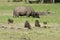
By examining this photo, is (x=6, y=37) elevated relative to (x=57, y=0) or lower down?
elevated

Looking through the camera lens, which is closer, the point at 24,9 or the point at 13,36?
the point at 13,36

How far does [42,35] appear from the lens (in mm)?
14438

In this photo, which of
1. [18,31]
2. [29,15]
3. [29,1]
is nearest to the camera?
[18,31]

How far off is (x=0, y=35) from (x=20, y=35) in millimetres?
888

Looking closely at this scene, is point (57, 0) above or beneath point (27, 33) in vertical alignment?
beneath

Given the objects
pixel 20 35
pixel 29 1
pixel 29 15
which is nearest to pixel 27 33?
pixel 20 35

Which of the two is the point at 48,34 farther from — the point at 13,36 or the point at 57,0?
the point at 57,0

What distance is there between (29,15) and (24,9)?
73 cm

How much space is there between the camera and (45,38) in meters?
13.6

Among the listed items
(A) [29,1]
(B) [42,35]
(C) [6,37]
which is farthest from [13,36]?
(A) [29,1]

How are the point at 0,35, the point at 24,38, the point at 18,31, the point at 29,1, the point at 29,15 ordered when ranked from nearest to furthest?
the point at 24,38 → the point at 0,35 → the point at 18,31 → the point at 29,15 → the point at 29,1

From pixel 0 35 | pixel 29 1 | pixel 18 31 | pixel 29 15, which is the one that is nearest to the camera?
pixel 0 35

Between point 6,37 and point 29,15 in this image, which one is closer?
point 6,37

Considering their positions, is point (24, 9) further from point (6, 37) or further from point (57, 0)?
point (57, 0)
